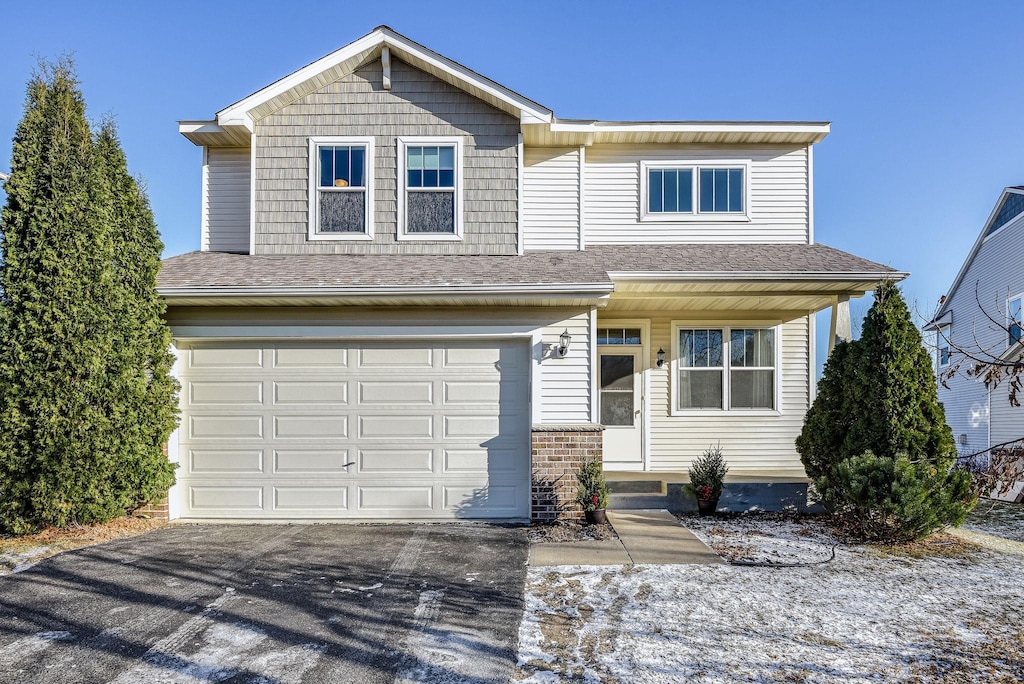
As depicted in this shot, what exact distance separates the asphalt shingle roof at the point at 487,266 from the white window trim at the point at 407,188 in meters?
0.33

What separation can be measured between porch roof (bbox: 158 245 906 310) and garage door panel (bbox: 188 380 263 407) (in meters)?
1.09

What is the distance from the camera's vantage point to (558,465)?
26.0 feet

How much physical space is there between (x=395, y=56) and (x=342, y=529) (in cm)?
669

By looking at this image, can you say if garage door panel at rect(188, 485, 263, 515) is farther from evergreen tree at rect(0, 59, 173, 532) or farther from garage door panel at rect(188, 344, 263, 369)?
garage door panel at rect(188, 344, 263, 369)

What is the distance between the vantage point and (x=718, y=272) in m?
8.51

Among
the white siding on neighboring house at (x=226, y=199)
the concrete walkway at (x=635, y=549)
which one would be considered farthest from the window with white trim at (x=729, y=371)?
the white siding on neighboring house at (x=226, y=199)

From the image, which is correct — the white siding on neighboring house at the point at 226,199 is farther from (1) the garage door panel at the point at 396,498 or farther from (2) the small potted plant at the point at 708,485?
(2) the small potted plant at the point at 708,485

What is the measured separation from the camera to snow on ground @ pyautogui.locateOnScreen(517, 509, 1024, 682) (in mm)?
3994

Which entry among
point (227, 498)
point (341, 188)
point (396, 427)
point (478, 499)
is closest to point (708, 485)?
point (478, 499)

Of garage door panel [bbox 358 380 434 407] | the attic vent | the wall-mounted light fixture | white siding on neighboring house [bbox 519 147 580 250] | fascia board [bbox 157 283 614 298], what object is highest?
the attic vent

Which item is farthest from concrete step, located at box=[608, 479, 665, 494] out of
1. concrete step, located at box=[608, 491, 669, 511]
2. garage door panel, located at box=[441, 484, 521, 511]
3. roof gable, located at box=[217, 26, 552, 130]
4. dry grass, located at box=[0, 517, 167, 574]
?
dry grass, located at box=[0, 517, 167, 574]

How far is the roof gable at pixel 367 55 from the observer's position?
9.21 meters

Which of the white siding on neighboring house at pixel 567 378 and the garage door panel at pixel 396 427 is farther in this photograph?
the garage door panel at pixel 396 427

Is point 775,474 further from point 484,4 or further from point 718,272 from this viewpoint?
point 484,4
